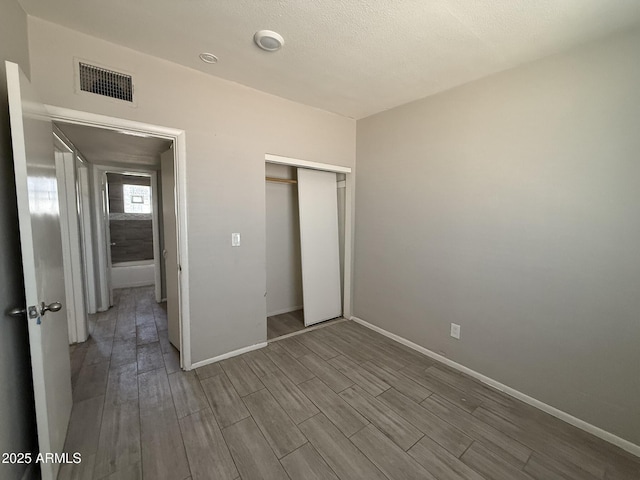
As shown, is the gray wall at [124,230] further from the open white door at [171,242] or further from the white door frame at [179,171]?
the white door frame at [179,171]

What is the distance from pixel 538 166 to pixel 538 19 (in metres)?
0.90

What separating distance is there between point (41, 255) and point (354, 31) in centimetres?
215

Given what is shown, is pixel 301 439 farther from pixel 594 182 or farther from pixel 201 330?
pixel 594 182

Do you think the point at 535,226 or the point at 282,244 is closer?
the point at 535,226

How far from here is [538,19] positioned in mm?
1485

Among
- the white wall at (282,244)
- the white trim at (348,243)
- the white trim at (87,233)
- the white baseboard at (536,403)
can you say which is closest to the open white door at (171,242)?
the white wall at (282,244)

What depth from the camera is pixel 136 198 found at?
579 centimetres

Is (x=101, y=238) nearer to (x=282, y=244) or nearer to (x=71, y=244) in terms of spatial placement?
(x=71, y=244)

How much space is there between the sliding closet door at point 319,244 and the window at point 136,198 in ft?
15.2

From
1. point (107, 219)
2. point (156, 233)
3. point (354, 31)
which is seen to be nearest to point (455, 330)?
point (354, 31)

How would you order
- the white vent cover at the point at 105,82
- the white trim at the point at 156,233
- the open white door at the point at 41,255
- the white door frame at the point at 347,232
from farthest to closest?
the white trim at the point at 156,233 → the white door frame at the point at 347,232 → the white vent cover at the point at 105,82 → the open white door at the point at 41,255

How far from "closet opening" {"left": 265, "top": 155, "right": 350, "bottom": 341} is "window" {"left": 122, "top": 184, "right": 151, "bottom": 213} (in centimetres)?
405

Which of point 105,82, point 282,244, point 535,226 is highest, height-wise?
point 105,82

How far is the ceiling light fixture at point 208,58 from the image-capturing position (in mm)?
1900
